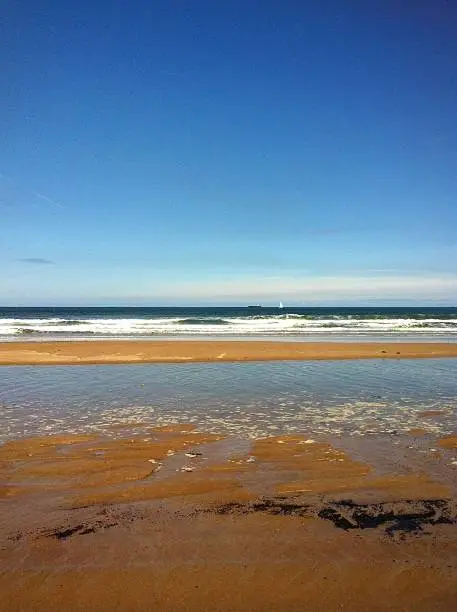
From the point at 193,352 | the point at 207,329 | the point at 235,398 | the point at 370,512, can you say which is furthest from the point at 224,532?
the point at 207,329

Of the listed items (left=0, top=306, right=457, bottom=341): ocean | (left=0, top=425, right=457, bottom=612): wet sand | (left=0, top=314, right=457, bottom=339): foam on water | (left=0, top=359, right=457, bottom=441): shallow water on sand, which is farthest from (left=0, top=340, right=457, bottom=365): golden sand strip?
(left=0, top=425, right=457, bottom=612): wet sand

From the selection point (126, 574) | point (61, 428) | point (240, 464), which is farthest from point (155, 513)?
point (61, 428)

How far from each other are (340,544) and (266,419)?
207 inches

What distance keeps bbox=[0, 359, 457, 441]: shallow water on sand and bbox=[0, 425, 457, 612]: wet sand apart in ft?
5.46

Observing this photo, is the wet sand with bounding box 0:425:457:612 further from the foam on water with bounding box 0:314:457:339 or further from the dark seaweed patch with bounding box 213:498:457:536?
the foam on water with bounding box 0:314:457:339

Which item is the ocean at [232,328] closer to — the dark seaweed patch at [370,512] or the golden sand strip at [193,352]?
the golden sand strip at [193,352]

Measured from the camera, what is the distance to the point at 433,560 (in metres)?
4.62

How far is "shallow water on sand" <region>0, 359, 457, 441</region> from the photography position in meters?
9.77

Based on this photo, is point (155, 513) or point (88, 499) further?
point (88, 499)

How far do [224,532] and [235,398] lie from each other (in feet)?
23.9

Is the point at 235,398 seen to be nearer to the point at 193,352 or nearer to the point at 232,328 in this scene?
the point at 193,352

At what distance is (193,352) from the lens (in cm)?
2403

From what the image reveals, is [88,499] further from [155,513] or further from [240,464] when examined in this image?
[240,464]

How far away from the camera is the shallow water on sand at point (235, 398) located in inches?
384
